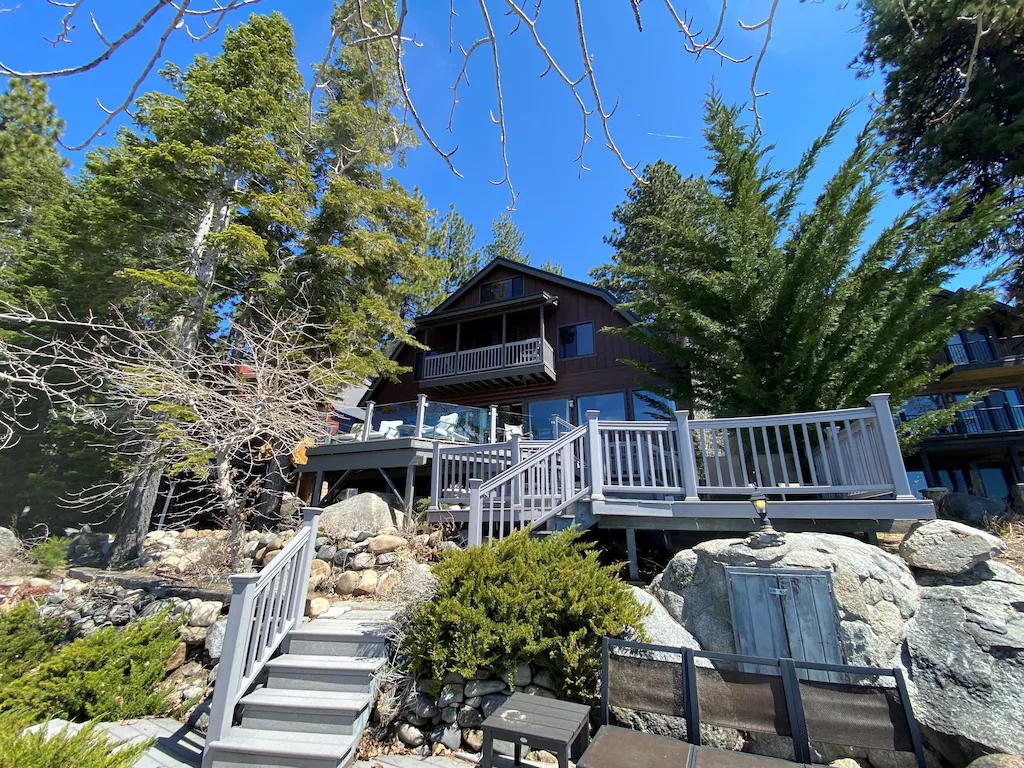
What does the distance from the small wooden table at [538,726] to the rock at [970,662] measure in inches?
98.1

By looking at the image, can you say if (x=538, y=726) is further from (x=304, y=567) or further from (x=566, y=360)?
(x=566, y=360)

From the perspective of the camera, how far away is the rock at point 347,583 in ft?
20.7

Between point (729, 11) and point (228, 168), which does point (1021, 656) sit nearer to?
point (729, 11)

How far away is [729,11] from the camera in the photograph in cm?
168

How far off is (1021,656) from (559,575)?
3.30 m

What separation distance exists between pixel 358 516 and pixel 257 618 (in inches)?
146

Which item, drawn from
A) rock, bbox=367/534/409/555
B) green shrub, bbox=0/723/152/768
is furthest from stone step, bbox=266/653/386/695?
rock, bbox=367/534/409/555

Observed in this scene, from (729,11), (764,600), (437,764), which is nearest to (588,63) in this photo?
(729,11)

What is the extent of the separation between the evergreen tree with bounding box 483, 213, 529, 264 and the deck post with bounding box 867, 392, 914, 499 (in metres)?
22.4

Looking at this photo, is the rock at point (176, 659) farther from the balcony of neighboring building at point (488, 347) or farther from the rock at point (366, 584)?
the balcony of neighboring building at point (488, 347)

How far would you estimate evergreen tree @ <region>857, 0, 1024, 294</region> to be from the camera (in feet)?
32.1

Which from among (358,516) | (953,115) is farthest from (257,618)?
(953,115)

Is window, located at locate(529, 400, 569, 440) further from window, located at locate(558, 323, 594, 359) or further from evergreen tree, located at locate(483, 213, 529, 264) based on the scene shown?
evergreen tree, located at locate(483, 213, 529, 264)

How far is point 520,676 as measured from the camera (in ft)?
12.6
